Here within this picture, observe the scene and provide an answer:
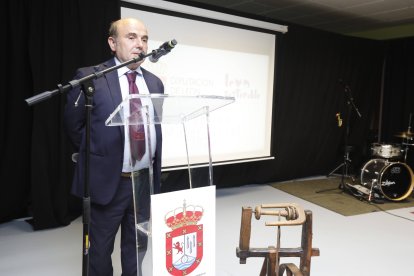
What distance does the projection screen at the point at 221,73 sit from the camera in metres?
3.20

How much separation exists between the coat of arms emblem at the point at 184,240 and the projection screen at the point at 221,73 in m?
1.87

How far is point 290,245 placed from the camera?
2697 millimetres

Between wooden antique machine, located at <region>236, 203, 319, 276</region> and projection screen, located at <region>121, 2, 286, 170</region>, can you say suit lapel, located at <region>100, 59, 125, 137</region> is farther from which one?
projection screen, located at <region>121, 2, 286, 170</region>

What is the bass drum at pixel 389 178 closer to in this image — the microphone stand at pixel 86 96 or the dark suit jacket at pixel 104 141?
the dark suit jacket at pixel 104 141

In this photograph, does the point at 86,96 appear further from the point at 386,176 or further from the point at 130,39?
the point at 386,176

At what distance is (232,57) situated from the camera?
3.75 m

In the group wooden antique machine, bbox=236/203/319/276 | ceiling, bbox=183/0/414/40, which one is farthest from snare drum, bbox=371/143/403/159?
wooden antique machine, bbox=236/203/319/276

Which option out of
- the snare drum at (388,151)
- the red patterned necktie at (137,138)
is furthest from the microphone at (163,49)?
the snare drum at (388,151)

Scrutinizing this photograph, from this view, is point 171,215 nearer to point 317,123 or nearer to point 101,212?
point 101,212

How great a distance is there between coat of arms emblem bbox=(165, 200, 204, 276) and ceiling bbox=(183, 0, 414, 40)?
307 cm

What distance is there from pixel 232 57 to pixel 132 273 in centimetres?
274

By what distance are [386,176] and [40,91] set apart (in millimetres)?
3891

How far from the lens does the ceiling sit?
14.6 ft

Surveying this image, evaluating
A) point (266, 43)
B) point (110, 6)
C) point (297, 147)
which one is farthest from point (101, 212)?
point (297, 147)
